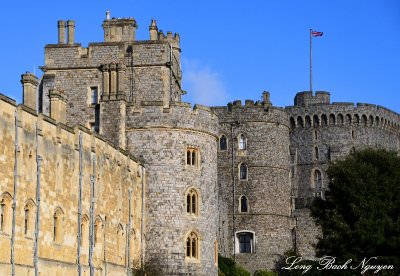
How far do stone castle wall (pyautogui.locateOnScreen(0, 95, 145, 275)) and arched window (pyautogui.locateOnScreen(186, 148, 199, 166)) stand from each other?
2414mm

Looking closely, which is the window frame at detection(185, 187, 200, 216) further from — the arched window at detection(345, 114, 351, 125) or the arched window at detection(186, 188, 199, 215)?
the arched window at detection(345, 114, 351, 125)

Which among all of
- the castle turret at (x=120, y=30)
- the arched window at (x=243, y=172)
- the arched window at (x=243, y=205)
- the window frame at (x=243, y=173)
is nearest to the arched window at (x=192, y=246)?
the castle turret at (x=120, y=30)

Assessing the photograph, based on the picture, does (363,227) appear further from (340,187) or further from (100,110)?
(100,110)

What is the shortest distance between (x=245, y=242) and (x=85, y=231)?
105ft

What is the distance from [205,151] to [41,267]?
14447 mm

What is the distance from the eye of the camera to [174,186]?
150 feet

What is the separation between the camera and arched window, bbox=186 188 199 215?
46062 mm

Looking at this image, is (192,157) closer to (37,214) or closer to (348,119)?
(37,214)

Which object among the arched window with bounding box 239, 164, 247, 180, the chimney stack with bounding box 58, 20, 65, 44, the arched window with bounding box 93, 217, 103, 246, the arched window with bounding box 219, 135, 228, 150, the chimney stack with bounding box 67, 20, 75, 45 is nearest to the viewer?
the arched window with bounding box 93, 217, 103, 246

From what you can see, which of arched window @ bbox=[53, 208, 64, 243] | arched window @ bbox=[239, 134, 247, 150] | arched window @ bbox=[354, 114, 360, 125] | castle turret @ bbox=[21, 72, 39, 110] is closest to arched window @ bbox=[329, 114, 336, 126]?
arched window @ bbox=[354, 114, 360, 125]

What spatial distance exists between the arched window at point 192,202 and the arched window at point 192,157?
1.27 metres

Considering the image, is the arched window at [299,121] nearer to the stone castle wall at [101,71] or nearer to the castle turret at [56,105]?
the stone castle wall at [101,71]

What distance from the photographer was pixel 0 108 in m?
31.6

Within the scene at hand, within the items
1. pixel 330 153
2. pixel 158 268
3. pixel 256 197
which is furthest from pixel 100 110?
pixel 330 153
